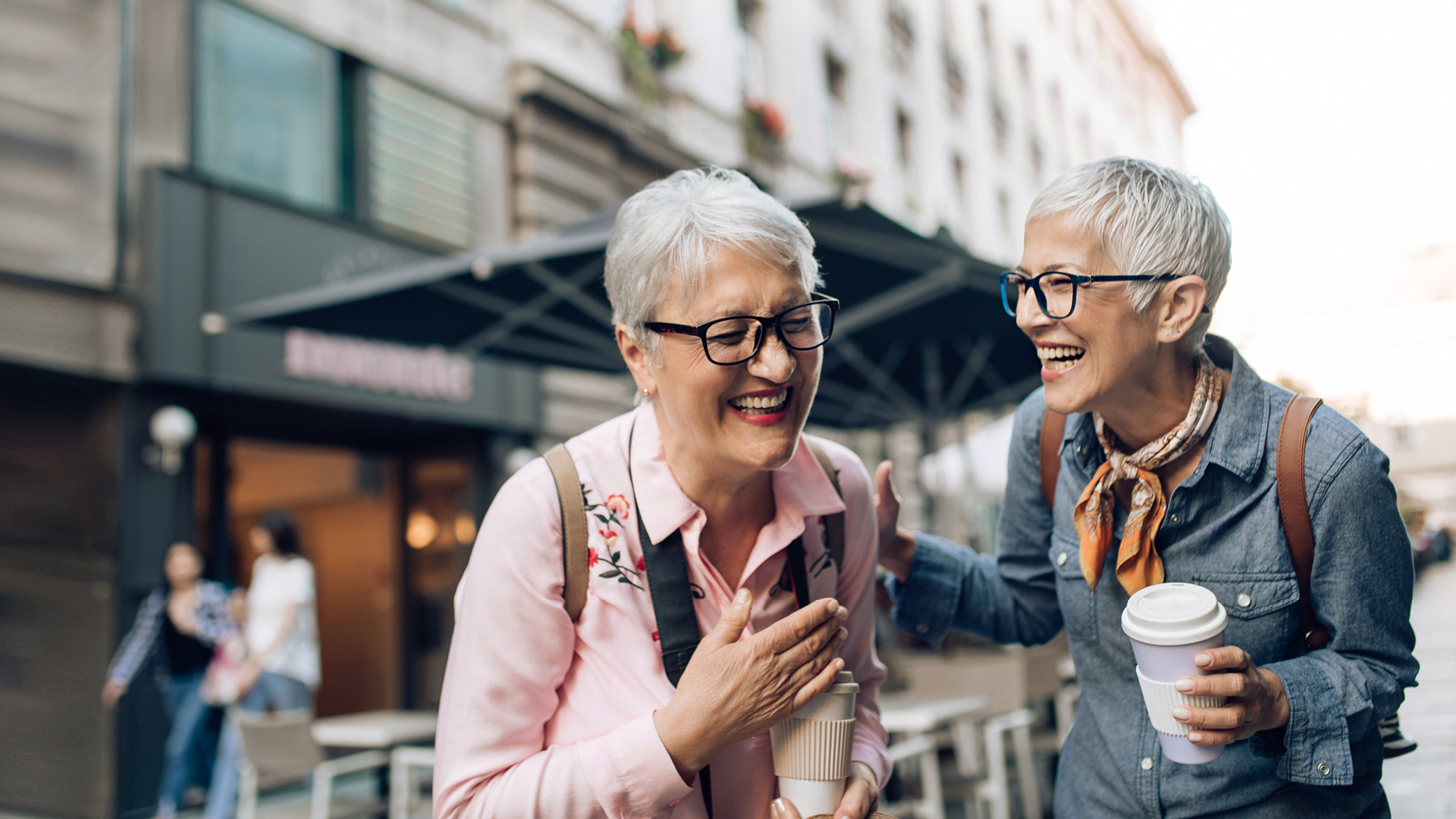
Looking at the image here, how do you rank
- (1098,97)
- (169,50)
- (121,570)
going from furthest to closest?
(1098,97) < (169,50) < (121,570)

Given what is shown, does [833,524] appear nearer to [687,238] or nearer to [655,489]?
[655,489]

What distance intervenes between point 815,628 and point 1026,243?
26.3 inches

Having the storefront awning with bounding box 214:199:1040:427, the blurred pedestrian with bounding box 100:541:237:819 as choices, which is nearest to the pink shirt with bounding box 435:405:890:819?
the storefront awning with bounding box 214:199:1040:427

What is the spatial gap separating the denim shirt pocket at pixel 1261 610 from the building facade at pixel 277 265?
583 centimetres

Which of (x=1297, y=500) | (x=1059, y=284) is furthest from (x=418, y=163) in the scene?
(x=1297, y=500)

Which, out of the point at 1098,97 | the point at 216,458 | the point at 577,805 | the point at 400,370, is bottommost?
the point at 577,805

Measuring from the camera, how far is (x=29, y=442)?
21.5ft

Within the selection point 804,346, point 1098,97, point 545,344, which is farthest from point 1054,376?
point 1098,97

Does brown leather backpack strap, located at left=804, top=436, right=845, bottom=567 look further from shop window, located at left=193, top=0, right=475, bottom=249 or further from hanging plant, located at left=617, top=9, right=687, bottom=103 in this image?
hanging plant, located at left=617, top=9, right=687, bottom=103

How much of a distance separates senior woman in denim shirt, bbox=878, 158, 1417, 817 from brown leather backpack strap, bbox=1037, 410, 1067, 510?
0.08 metres

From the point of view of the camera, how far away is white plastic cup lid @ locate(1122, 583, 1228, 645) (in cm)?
131

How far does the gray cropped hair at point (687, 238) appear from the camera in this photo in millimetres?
1502

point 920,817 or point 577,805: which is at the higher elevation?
point 577,805

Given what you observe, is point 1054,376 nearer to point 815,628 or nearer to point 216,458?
point 815,628
